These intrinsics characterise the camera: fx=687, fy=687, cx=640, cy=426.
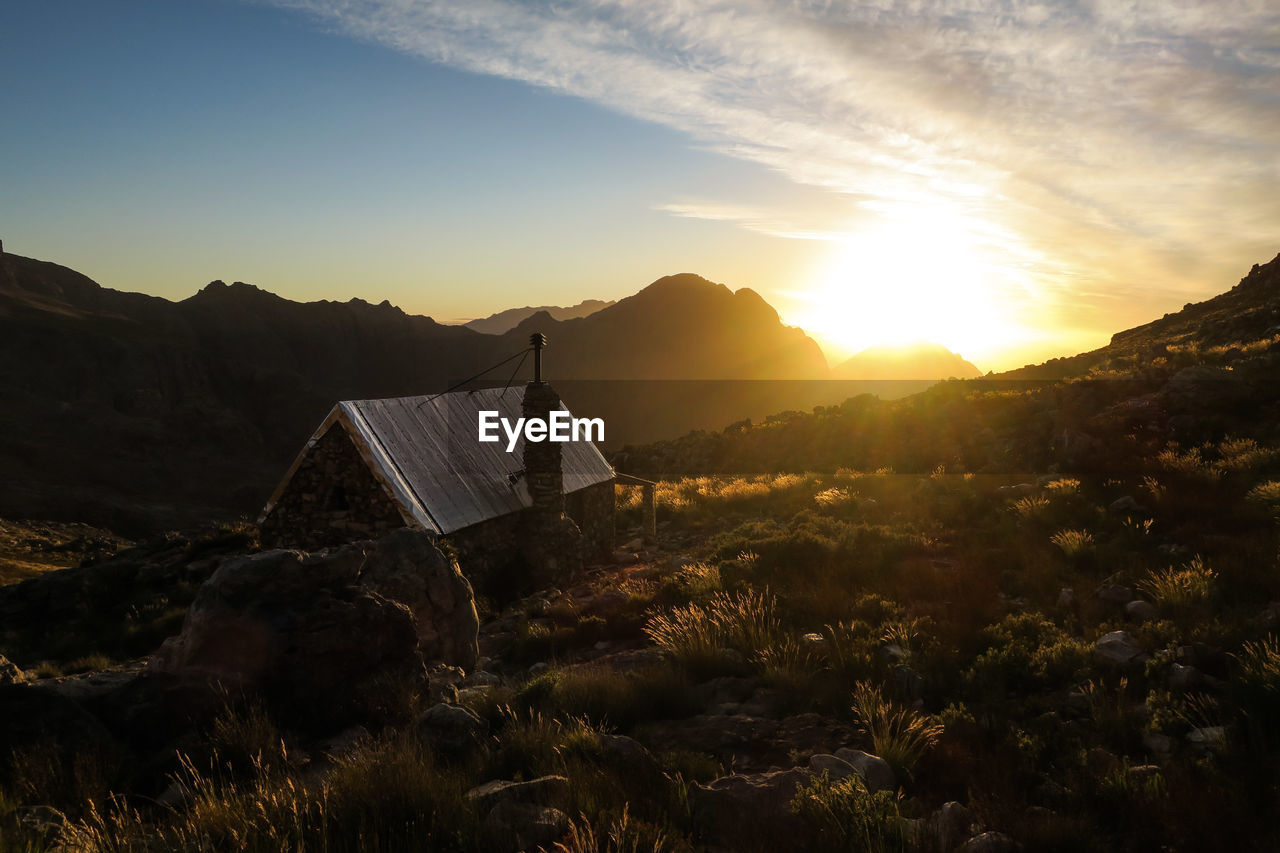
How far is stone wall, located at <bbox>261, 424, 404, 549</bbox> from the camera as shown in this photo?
1587 cm

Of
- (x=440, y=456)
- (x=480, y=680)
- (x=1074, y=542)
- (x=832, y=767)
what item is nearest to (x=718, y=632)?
(x=480, y=680)

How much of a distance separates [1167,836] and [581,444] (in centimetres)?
2066

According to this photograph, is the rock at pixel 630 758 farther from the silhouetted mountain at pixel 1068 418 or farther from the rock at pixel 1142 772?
the silhouetted mountain at pixel 1068 418

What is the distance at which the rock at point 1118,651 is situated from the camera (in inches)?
301

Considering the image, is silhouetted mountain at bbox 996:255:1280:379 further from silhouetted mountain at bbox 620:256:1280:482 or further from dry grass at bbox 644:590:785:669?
dry grass at bbox 644:590:785:669

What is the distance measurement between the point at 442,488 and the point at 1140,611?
45.4ft

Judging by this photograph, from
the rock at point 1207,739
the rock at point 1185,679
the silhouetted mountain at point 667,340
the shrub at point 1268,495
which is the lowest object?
the rock at point 1207,739

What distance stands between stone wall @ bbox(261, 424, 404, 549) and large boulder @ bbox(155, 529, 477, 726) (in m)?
7.03

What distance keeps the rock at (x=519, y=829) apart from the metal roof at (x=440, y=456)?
1040 cm

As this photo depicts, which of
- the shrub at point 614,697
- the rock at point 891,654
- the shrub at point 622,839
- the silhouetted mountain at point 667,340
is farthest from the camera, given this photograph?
the silhouetted mountain at point 667,340

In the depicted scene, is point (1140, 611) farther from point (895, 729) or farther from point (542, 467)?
point (542, 467)

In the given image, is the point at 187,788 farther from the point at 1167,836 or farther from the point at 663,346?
the point at 663,346

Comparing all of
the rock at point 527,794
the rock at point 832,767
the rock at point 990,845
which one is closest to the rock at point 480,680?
the rock at point 527,794

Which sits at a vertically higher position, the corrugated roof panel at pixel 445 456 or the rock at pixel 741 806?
the corrugated roof panel at pixel 445 456
